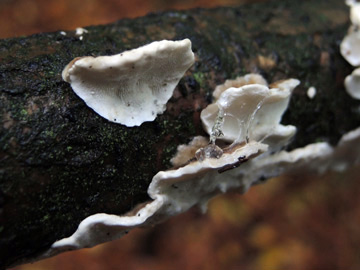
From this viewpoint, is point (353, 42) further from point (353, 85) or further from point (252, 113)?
point (252, 113)

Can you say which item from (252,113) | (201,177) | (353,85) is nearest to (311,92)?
(353,85)

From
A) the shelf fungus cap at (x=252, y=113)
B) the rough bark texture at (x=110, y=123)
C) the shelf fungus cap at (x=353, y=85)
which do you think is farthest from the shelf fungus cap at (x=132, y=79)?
the shelf fungus cap at (x=353, y=85)

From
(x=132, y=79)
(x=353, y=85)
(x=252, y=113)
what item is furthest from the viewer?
(x=353, y=85)

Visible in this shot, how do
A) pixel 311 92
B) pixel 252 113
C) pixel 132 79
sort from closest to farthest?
pixel 132 79 < pixel 252 113 < pixel 311 92

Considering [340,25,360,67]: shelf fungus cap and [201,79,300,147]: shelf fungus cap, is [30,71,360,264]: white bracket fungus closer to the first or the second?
[201,79,300,147]: shelf fungus cap

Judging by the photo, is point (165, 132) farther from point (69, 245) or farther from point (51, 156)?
point (69, 245)

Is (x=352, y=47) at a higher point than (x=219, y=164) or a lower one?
higher

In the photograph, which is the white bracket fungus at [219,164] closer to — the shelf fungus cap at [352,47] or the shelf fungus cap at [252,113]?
the shelf fungus cap at [252,113]
